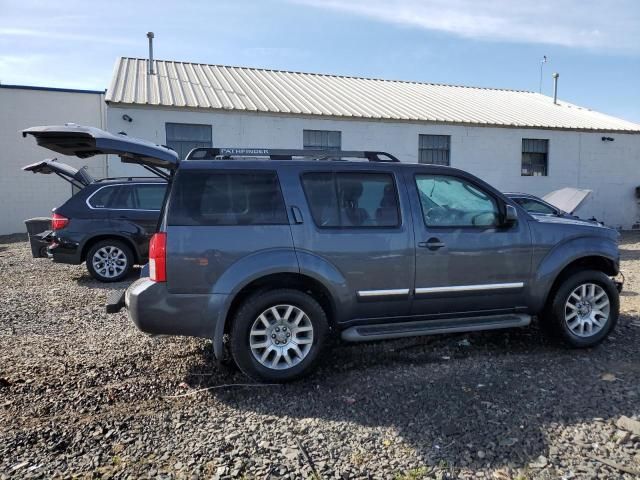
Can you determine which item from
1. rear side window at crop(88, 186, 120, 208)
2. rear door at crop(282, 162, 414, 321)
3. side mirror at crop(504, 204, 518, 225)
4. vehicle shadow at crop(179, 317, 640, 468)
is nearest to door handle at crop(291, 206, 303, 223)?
rear door at crop(282, 162, 414, 321)

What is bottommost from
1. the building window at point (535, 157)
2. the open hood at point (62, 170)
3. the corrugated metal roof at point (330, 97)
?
the open hood at point (62, 170)

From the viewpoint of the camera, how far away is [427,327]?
171 inches

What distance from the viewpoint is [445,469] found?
291 cm

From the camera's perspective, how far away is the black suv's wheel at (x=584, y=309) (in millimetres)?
4750

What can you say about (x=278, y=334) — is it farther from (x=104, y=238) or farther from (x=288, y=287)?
(x=104, y=238)

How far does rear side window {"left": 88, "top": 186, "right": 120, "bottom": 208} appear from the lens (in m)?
8.30

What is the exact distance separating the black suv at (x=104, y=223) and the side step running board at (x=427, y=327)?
5.19m

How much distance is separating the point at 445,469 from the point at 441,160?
46.8ft

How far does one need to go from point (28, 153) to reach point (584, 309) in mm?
17227

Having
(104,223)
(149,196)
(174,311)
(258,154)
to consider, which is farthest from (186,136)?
(174,311)

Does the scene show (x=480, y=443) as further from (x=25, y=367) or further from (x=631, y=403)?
(x=25, y=367)

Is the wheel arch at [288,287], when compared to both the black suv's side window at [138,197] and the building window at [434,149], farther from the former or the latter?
the building window at [434,149]

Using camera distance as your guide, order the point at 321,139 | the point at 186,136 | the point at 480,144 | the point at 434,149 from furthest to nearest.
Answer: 1. the point at 480,144
2. the point at 434,149
3. the point at 321,139
4. the point at 186,136

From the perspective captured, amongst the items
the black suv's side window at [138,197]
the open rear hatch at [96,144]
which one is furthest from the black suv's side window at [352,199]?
the black suv's side window at [138,197]
